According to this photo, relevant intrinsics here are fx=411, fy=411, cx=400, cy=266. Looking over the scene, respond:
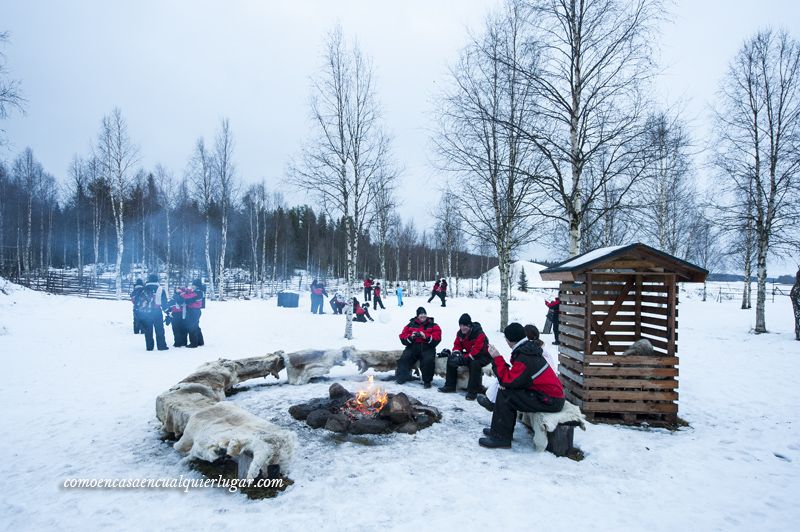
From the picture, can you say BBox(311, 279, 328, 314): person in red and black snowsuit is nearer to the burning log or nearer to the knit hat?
the burning log

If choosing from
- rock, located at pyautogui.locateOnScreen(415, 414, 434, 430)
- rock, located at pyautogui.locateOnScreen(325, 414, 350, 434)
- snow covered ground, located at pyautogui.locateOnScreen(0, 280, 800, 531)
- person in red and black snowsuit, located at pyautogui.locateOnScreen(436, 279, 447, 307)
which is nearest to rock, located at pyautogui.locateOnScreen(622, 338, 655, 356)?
snow covered ground, located at pyautogui.locateOnScreen(0, 280, 800, 531)

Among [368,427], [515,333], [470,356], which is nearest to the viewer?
[515,333]

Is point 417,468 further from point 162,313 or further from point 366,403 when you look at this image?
point 162,313

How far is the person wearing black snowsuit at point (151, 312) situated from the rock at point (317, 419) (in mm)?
6853

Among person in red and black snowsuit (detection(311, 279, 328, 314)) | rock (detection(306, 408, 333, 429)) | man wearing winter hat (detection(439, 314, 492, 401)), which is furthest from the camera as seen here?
person in red and black snowsuit (detection(311, 279, 328, 314))

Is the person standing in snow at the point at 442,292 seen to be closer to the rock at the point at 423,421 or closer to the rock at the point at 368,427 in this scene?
the rock at the point at 423,421

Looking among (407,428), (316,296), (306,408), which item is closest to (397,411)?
(407,428)

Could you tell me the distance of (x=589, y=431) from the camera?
223 inches

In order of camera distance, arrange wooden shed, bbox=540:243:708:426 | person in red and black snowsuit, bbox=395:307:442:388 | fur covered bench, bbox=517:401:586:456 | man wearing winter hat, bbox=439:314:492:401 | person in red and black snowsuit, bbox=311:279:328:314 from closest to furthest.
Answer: fur covered bench, bbox=517:401:586:456, wooden shed, bbox=540:243:708:426, man wearing winter hat, bbox=439:314:492:401, person in red and black snowsuit, bbox=395:307:442:388, person in red and black snowsuit, bbox=311:279:328:314

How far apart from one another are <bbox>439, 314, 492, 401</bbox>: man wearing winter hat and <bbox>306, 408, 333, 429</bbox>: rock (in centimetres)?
270

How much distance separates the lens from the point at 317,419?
579 centimetres

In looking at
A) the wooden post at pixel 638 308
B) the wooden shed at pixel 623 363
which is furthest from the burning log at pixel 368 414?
the wooden post at pixel 638 308

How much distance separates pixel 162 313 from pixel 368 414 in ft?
25.2

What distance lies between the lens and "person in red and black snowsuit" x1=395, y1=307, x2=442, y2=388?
319 inches
